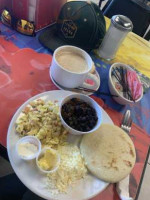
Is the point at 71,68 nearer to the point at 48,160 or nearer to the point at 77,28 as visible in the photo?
the point at 77,28

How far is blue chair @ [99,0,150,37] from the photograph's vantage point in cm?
120

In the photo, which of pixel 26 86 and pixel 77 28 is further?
pixel 77 28

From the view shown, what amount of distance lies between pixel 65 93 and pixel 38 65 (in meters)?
0.18

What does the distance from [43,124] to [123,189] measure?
291mm

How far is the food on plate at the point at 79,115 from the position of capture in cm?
58

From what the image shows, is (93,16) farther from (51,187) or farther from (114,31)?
(51,187)

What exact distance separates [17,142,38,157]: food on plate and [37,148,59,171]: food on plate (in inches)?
0.9

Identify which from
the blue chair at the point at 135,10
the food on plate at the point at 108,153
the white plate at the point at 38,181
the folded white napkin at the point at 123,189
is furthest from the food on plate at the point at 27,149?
the blue chair at the point at 135,10

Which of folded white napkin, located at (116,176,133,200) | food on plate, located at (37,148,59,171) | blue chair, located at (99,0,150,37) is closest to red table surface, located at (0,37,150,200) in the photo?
folded white napkin, located at (116,176,133,200)

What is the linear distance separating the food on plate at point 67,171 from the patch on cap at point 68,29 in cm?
47

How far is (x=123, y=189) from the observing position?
0.56 m

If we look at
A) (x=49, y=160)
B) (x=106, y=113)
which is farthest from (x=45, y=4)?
(x=49, y=160)

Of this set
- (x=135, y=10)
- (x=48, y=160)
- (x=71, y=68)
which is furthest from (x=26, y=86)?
(x=135, y=10)

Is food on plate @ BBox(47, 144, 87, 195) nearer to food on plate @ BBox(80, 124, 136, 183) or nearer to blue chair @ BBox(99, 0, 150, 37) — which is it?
food on plate @ BBox(80, 124, 136, 183)
